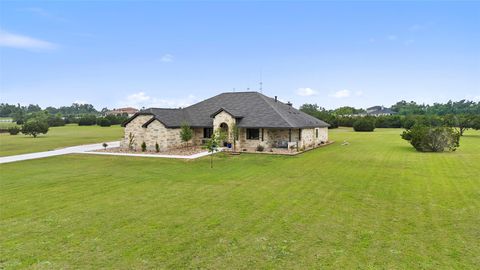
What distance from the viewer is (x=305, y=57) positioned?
40062mm

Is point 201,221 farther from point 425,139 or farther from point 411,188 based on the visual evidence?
point 425,139

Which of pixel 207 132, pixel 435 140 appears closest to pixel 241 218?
pixel 207 132

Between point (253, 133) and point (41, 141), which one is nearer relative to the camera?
point (253, 133)

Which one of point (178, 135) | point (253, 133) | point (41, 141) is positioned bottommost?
point (41, 141)

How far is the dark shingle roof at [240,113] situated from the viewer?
31.3m

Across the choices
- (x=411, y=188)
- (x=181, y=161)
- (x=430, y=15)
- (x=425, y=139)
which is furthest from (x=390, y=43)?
(x=181, y=161)

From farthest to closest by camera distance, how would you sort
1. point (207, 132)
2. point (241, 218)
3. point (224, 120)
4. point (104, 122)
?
point (104, 122) → point (207, 132) → point (224, 120) → point (241, 218)

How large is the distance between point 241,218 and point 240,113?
23781 millimetres

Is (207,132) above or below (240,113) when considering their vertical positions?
below

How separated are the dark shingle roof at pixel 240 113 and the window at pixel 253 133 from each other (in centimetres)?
88

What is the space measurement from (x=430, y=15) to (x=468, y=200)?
19.0 metres

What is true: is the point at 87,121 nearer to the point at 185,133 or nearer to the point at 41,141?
the point at 41,141

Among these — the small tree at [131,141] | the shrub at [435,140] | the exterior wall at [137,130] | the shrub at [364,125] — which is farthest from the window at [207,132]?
the shrub at [364,125]

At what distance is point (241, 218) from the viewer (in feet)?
35.2
